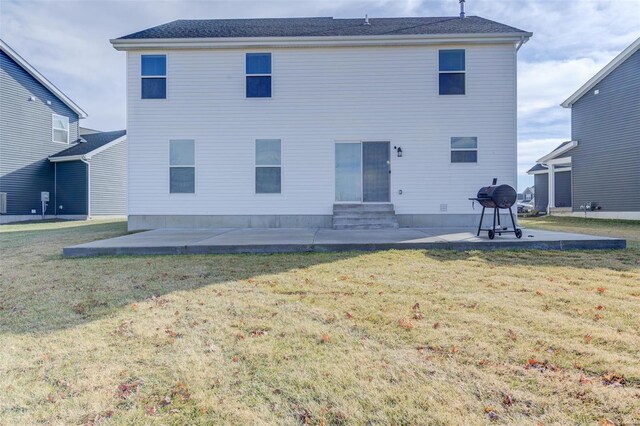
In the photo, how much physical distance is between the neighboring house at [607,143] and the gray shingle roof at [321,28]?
342 inches

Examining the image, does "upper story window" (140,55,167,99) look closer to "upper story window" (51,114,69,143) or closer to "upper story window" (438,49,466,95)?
"upper story window" (438,49,466,95)

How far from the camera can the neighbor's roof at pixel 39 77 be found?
16266 mm

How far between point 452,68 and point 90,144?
18326 mm

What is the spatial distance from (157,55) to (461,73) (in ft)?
28.9

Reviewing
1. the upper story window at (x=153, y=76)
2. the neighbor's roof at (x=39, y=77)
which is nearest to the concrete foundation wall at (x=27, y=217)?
the neighbor's roof at (x=39, y=77)

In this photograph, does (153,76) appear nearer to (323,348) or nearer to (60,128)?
(323,348)

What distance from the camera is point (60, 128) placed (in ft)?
62.3

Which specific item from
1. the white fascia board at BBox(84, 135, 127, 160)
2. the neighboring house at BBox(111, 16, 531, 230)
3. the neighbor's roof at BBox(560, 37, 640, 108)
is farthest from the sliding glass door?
the white fascia board at BBox(84, 135, 127, 160)

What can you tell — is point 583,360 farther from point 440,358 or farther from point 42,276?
point 42,276

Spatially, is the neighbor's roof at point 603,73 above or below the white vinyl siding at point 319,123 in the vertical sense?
above

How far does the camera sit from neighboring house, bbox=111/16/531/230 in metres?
10.1

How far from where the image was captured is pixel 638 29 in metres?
14.8

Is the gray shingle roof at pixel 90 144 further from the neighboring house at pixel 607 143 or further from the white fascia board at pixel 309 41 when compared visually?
the neighboring house at pixel 607 143

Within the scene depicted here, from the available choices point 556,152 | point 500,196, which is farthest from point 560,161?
point 500,196
